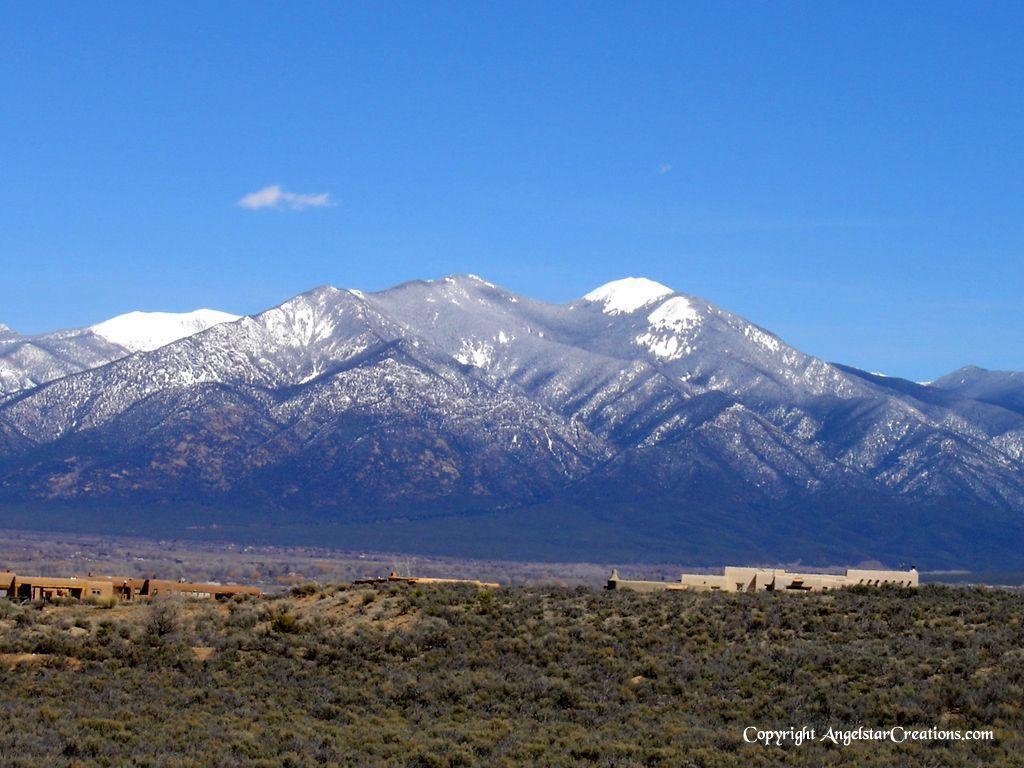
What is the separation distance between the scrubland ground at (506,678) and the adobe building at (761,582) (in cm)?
626

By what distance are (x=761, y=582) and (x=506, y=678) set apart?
26606mm

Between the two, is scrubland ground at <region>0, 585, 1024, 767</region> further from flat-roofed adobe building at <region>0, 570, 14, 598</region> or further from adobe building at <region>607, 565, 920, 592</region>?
flat-roofed adobe building at <region>0, 570, 14, 598</region>

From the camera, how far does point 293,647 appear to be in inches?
2334

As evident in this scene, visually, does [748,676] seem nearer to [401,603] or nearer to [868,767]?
[868,767]

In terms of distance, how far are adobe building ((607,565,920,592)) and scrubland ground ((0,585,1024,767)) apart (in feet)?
20.5

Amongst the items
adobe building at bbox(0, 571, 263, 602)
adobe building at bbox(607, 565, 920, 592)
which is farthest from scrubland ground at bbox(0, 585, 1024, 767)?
adobe building at bbox(607, 565, 920, 592)

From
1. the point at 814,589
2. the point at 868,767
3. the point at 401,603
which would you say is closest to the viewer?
the point at 868,767

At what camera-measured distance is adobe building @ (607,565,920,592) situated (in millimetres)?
75125

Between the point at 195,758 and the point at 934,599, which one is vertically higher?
the point at 934,599

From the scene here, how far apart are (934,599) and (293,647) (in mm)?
22749

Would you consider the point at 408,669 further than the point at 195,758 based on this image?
Yes

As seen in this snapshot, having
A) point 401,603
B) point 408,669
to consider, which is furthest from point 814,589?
point 408,669

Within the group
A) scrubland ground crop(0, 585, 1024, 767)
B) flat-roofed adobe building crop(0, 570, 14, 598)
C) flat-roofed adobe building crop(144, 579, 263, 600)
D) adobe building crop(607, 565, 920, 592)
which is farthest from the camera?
adobe building crop(607, 565, 920, 592)

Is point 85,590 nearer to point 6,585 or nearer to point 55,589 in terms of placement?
point 55,589
